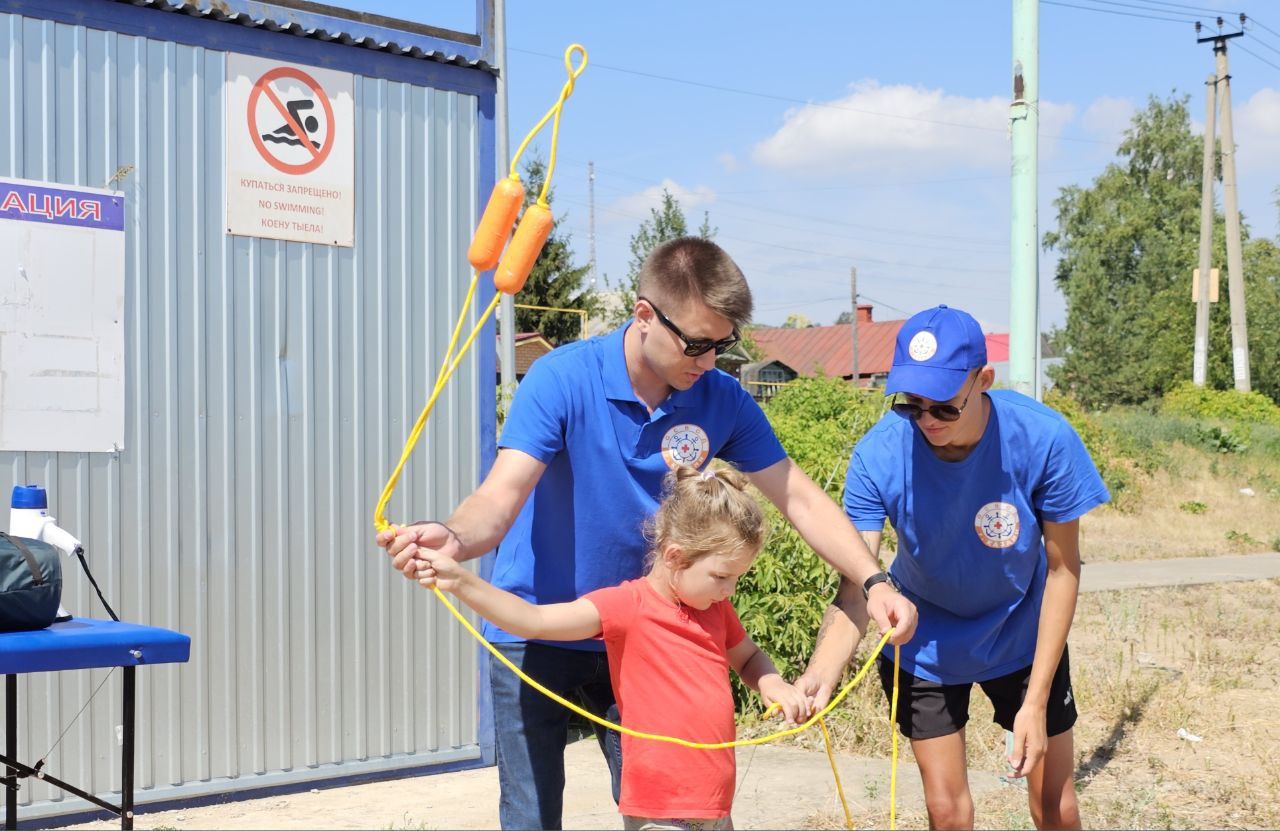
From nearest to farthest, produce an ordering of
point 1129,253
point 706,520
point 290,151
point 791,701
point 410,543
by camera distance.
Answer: point 410,543, point 706,520, point 791,701, point 290,151, point 1129,253

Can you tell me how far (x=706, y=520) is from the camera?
3133 millimetres

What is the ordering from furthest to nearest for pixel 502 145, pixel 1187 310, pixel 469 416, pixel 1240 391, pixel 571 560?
pixel 1187 310 < pixel 1240 391 < pixel 502 145 < pixel 469 416 < pixel 571 560

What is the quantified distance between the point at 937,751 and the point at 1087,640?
6122mm

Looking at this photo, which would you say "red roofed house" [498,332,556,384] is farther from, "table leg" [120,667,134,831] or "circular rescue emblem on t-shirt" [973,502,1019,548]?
"circular rescue emblem on t-shirt" [973,502,1019,548]

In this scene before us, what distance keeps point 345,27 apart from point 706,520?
13.6 ft

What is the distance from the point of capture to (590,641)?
337cm

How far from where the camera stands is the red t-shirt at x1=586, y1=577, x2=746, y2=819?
3082 mm

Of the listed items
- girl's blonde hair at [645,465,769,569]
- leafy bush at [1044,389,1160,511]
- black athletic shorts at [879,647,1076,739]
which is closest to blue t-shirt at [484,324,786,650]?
girl's blonde hair at [645,465,769,569]

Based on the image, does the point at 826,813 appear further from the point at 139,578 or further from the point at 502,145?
the point at 502,145

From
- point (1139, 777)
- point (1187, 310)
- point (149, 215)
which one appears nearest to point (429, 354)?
point (149, 215)

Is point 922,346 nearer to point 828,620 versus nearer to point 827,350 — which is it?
point 828,620

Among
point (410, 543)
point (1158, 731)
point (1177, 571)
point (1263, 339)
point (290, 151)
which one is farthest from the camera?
point (1263, 339)

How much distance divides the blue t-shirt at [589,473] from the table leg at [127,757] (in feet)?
4.37

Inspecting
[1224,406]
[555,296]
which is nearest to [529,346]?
[555,296]
